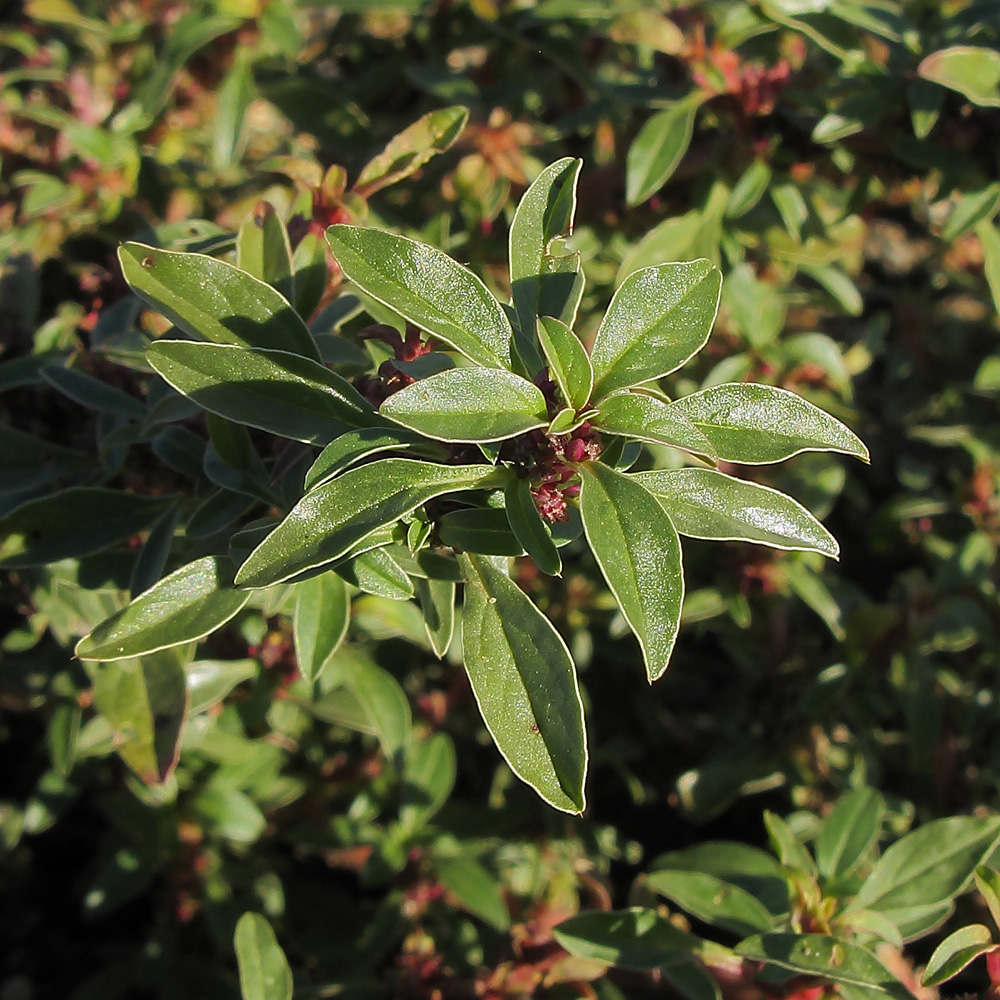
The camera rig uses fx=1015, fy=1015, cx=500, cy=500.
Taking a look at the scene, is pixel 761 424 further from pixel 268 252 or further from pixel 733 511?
pixel 268 252

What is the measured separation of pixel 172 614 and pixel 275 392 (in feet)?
0.83

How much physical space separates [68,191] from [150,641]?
4.26 feet

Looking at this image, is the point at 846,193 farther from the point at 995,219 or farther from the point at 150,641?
the point at 150,641

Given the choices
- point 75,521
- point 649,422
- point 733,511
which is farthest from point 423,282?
point 75,521

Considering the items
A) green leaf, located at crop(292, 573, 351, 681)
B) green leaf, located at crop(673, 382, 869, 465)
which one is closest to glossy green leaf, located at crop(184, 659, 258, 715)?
green leaf, located at crop(292, 573, 351, 681)

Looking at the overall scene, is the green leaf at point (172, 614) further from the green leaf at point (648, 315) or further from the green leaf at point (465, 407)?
the green leaf at point (648, 315)

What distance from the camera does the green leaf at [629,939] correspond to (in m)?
1.32

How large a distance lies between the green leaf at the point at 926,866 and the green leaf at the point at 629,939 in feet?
0.81

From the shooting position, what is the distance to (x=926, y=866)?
4.45ft

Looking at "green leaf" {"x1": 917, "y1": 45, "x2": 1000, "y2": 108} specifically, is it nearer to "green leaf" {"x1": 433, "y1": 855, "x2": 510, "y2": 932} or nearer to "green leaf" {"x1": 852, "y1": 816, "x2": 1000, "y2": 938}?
"green leaf" {"x1": 852, "y1": 816, "x2": 1000, "y2": 938}

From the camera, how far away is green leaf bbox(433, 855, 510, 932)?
1679 mm

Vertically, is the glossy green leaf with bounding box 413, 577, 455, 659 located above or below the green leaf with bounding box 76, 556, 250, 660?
below

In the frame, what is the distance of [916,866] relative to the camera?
1.36 meters

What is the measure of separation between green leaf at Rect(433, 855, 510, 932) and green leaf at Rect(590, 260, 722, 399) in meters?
1.08
